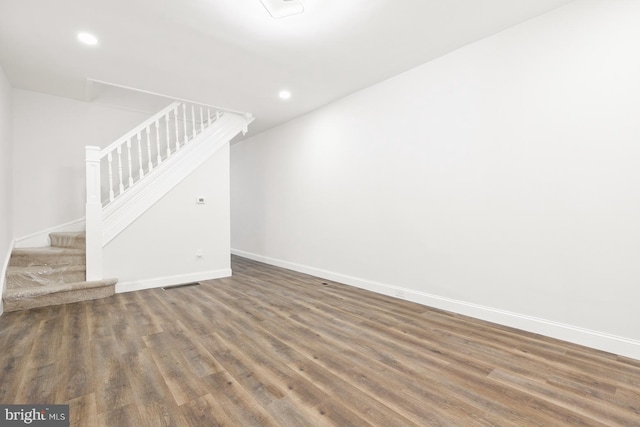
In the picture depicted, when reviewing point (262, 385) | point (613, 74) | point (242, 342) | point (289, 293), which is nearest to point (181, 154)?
point (289, 293)

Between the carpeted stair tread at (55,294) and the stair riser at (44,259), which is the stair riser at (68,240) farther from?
the carpeted stair tread at (55,294)

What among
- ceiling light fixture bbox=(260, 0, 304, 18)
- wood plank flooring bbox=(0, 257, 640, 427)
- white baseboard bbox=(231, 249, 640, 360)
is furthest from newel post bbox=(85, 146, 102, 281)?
white baseboard bbox=(231, 249, 640, 360)

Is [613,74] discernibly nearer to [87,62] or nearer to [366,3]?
[366,3]

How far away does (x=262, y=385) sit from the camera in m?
1.79

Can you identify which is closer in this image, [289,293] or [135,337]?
[135,337]

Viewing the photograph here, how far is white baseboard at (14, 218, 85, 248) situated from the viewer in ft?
14.0

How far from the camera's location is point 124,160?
16.4 ft

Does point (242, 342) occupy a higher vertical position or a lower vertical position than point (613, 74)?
lower

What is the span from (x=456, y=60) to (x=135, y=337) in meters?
4.10

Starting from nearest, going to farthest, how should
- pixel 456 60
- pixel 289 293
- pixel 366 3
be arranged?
pixel 366 3
pixel 456 60
pixel 289 293

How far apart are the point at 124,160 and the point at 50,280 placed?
2243mm

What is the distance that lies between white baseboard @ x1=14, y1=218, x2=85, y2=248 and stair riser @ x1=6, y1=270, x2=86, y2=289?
1.22m

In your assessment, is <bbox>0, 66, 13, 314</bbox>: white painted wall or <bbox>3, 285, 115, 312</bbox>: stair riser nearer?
<bbox>3, 285, 115, 312</bbox>: stair riser

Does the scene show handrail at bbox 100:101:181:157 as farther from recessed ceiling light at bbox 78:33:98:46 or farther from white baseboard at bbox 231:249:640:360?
white baseboard at bbox 231:249:640:360
